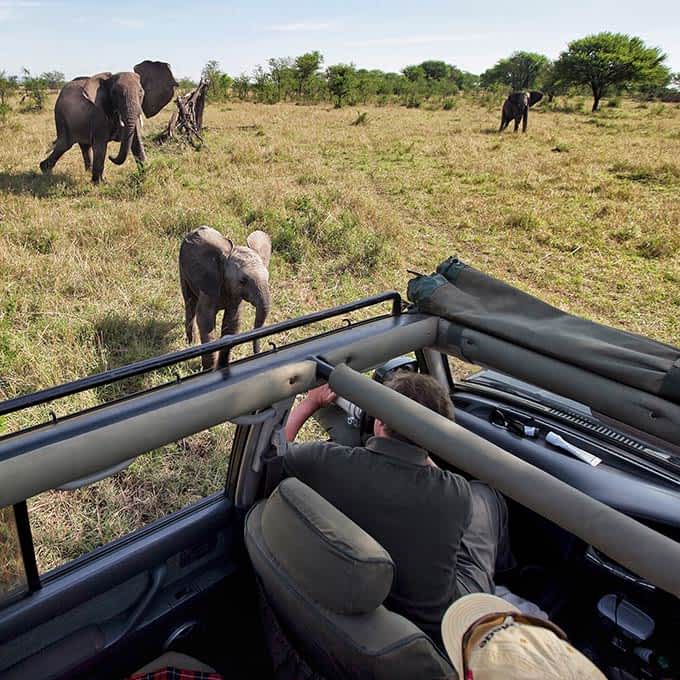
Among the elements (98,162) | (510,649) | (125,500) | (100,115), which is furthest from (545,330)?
(100,115)

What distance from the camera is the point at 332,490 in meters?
1.82

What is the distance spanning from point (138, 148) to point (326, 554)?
10.3 meters

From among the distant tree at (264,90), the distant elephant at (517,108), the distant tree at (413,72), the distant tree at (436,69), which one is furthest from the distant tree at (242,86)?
the distant tree at (436,69)

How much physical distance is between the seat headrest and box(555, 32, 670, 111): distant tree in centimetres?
3208

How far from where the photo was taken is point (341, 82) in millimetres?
28641

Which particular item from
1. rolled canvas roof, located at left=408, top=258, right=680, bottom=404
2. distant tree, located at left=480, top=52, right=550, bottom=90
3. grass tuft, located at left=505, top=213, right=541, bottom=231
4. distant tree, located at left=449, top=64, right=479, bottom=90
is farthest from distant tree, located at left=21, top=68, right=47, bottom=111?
distant tree, located at left=449, top=64, right=479, bottom=90

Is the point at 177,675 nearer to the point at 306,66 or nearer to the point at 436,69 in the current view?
the point at 306,66

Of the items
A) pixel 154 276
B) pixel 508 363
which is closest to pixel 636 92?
pixel 154 276

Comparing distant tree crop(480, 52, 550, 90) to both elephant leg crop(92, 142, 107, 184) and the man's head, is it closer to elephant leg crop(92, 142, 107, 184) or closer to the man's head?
elephant leg crop(92, 142, 107, 184)

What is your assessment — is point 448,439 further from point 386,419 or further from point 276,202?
point 276,202

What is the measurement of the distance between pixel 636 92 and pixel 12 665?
42384 millimetres

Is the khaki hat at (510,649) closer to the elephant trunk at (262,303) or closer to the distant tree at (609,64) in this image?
the elephant trunk at (262,303)

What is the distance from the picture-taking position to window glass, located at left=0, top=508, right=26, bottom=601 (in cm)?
160

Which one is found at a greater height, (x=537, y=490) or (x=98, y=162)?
(x=537, y=490)
